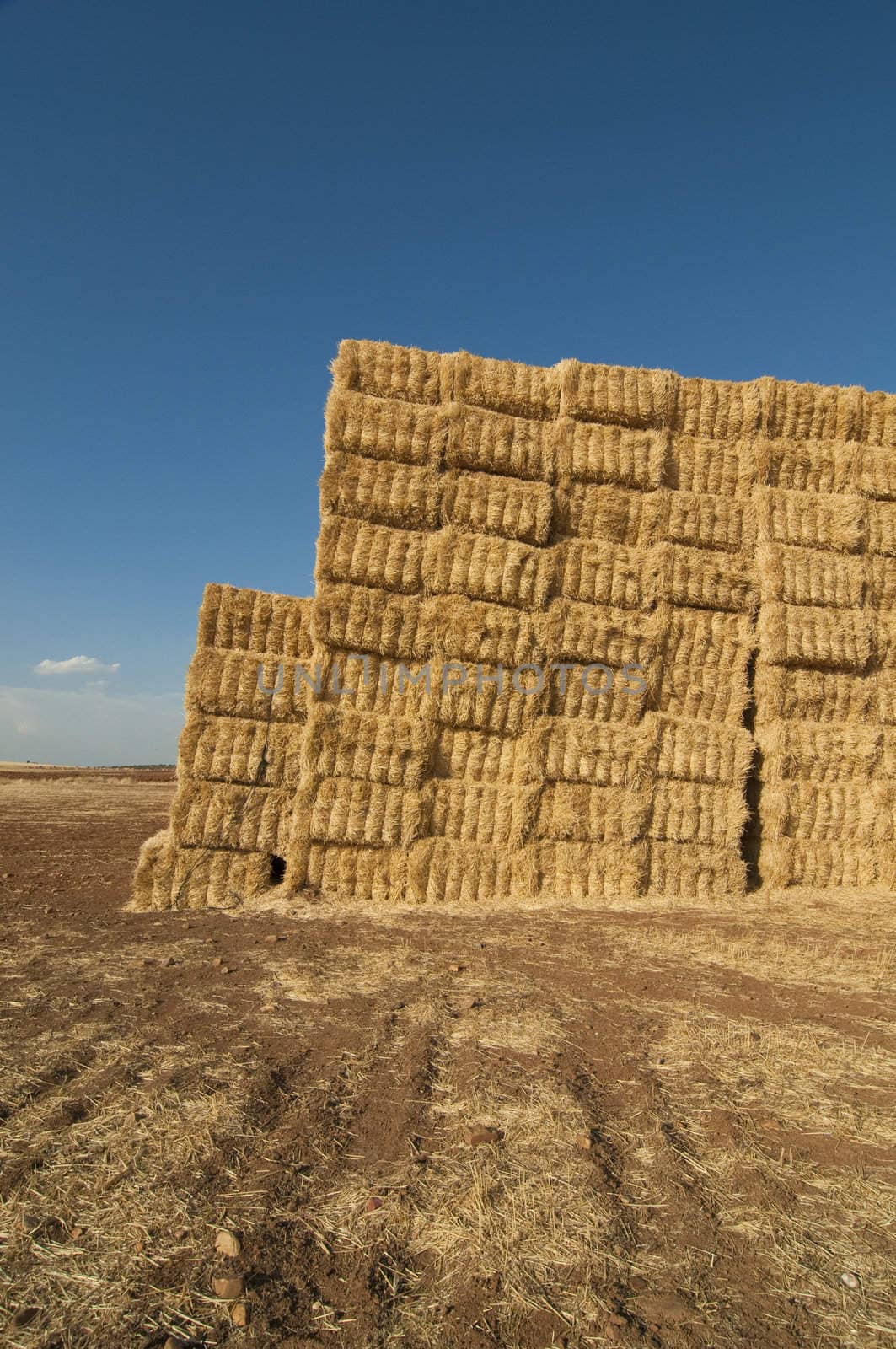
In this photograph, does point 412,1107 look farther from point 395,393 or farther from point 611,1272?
point 395,393

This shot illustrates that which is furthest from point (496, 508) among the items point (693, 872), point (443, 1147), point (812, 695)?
point (443, 1147)

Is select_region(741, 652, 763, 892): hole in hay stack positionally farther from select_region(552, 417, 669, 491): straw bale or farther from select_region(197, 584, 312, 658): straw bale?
select_region(197, 584, 312, 658): straw bale

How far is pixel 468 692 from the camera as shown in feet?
32.3

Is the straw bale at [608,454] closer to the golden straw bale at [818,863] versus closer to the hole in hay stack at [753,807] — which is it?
the hole in hay stack at [753,807]

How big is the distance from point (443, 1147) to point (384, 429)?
801 cm

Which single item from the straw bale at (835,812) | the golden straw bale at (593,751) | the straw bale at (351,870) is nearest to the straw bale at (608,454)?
the golden straw bale at (593,751)

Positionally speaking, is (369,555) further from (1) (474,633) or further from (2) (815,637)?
(2) (815,637)

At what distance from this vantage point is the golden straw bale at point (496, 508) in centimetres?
998

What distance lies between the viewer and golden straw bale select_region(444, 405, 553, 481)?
9.95m

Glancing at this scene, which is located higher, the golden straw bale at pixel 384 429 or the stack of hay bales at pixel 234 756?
the golden straw bale at pixel 384 429

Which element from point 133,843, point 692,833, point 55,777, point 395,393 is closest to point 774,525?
point 692,833

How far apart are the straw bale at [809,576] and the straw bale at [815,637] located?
127 millimetres

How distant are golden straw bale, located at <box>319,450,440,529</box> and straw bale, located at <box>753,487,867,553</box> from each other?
4379mm

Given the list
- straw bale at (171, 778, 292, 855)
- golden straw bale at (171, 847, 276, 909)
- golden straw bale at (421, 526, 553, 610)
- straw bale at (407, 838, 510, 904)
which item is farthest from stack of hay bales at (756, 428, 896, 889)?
golden straw bale at (171, 847, 276, 909)
